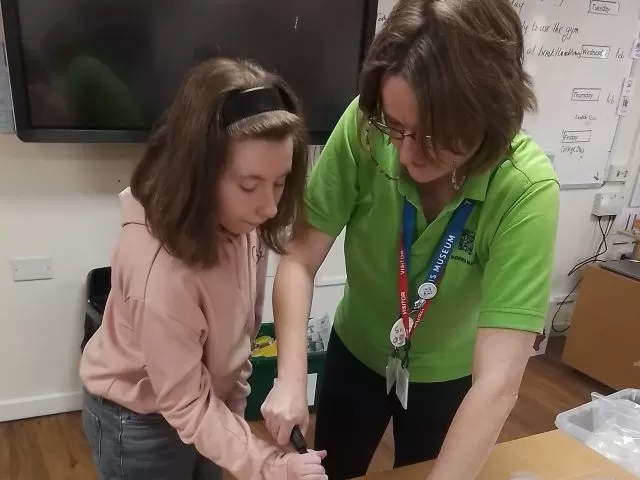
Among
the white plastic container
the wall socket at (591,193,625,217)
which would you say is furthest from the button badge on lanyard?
the wall socket at (591,193,625,217)

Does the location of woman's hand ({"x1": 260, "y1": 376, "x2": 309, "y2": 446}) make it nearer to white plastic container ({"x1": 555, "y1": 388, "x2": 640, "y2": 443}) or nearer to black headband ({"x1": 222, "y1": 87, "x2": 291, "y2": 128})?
black headband ({"x1": 222, "y1": 87, "x2": 291, "y2": 128})

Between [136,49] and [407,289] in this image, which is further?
[136,49]

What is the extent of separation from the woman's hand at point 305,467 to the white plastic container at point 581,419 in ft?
2.31

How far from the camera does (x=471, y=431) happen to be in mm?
897

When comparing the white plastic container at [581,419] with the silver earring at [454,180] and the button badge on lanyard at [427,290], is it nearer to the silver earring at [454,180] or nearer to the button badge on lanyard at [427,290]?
the button badge on lanyard at [427,290]

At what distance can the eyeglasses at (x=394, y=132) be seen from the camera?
84 centimetres

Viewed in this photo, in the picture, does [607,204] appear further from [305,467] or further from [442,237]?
[305,467]

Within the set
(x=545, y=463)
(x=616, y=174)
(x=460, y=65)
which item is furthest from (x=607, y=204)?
(x=460, y=65)

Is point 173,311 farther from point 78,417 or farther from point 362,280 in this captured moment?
point 78,417

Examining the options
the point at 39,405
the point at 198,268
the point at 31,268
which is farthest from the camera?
the point at 39,405

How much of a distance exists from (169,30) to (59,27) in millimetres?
306

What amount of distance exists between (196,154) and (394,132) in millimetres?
276

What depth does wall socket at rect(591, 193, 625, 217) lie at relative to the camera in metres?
3.13

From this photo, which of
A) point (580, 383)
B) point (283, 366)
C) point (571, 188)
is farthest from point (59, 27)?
point (580, 383)
